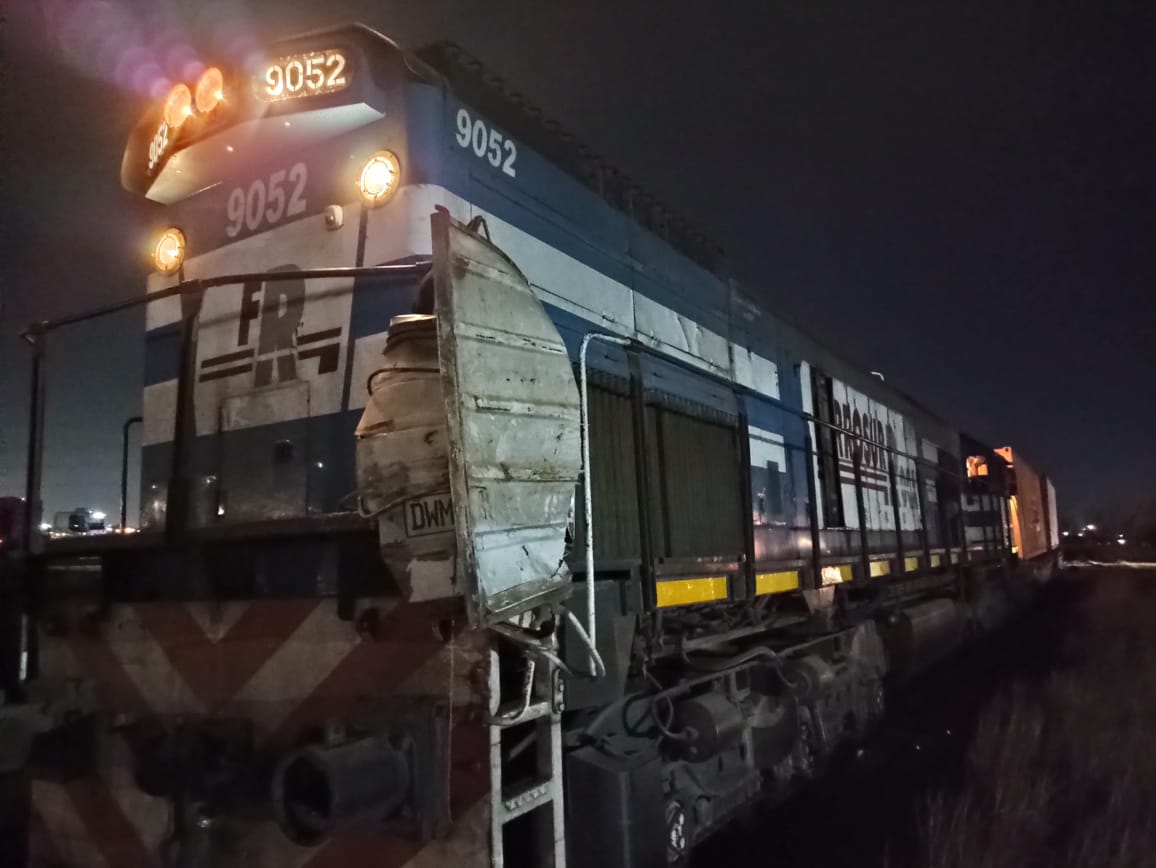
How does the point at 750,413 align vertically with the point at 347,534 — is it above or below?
above

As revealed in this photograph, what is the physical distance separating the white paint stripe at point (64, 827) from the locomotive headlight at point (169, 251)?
2284 millimetres

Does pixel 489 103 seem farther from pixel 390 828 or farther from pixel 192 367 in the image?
pixel 390 828

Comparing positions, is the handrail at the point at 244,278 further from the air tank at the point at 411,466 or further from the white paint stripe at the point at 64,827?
the white paint stripe at the point at 64,827

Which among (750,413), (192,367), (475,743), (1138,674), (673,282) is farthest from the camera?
(1138,674)

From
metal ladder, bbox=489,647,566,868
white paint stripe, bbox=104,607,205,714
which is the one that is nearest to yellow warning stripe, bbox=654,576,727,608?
metal ladder, bbox=489,647,566,868

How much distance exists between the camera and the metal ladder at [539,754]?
2627mm

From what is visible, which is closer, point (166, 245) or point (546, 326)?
point (546, 326)

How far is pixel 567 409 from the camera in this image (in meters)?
2.84

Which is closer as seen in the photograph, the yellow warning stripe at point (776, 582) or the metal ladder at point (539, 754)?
the metal ladder at point (539, 754)

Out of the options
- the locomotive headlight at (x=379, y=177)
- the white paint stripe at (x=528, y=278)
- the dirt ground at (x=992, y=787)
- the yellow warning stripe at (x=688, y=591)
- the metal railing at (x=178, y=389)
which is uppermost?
the locomotive headlight at (x=379, y=177)

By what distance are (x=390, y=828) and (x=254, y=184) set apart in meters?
2.71

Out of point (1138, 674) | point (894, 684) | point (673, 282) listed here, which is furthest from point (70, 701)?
point (1138, 674)

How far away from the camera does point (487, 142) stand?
3.71 metres

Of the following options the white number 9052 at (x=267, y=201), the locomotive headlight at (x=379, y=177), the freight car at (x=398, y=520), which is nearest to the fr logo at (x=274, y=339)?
the freight car at (x=398, y=520)
